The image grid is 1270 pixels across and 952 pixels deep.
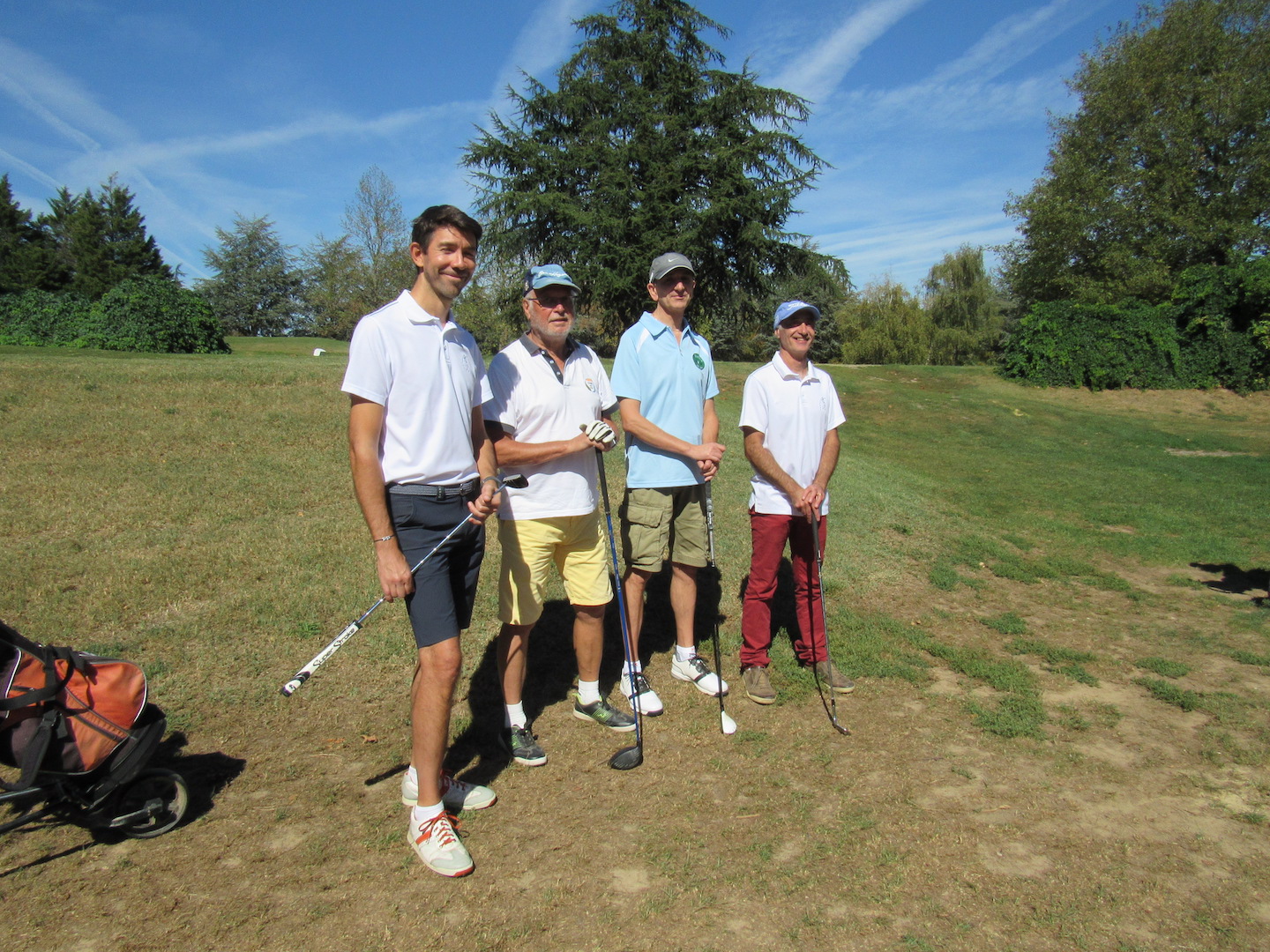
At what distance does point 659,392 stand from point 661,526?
0.75 metres

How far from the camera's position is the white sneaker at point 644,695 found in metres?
4.42

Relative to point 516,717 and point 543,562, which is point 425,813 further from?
point 543,562

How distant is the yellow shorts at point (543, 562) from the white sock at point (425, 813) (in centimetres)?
95

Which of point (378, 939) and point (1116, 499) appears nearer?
point (378, 939)

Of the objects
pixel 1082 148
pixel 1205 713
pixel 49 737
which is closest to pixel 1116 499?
pixel 1205 713

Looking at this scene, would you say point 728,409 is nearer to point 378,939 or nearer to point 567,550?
point 567,550

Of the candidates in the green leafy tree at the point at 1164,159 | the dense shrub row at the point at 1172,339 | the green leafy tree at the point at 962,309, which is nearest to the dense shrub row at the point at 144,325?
the dense shrub row at the point at 1172,339

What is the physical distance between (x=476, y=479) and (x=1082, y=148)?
121ft

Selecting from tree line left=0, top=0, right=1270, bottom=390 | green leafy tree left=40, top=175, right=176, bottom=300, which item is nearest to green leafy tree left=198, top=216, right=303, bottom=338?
green leafy tree left=40, top=175, right=176, bottom=300

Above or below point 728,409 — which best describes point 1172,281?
above

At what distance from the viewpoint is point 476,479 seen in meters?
3.35

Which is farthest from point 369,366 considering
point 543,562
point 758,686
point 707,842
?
point 758,686

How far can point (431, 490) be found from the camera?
311 cm

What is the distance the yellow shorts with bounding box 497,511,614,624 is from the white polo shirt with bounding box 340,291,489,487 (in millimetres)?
684
